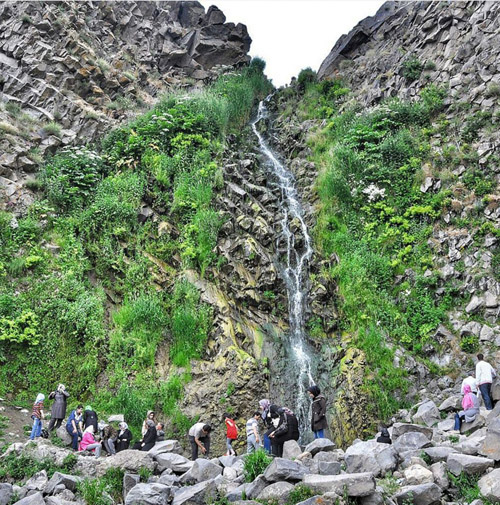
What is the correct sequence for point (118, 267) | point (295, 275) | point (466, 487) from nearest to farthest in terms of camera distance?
point (466, 487), point (118, 267), point (295, 275)

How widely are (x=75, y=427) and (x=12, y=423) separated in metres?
2.18

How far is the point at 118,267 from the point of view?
17516 mm

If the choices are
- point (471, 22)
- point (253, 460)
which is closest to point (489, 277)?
point (253, 460)

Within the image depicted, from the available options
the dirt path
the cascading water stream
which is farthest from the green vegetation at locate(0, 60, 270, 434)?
the cascading water stream

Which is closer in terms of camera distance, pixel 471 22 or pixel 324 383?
pixel 324 383

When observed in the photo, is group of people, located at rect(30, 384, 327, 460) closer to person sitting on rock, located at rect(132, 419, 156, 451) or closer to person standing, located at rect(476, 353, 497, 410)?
person sitting on rock, located at rect(132, 419, 156, 451)

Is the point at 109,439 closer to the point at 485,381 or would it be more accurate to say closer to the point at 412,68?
the point at 485,381

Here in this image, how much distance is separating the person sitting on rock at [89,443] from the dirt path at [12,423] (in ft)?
5.82

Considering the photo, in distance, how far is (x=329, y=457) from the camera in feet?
29.9

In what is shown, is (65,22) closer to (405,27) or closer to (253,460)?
(405,27)

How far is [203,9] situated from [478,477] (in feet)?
127

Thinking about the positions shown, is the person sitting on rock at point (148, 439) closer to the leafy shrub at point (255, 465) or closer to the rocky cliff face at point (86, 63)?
the leafy shrub at point (255, 465)

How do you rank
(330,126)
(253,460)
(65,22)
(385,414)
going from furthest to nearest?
(65,22), (330,126), (385,414), (253,460)

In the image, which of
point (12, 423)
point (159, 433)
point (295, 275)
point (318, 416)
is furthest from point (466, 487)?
point (295, 275)
